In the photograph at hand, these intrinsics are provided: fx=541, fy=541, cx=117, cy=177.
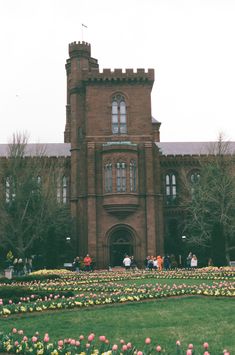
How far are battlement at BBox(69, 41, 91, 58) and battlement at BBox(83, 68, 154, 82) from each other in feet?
24.2

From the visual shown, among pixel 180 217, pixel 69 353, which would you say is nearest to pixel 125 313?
pixel 69 353

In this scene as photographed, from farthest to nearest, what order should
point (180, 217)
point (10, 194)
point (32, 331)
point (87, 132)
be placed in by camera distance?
1. point (180, 217)
2. point (87, 132)
3. point (10, 194)
4. point (32, 331)

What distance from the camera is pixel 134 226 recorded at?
1700 inches

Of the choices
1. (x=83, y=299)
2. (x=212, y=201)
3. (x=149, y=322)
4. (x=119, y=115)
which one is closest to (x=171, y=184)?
(x=212, y=201)

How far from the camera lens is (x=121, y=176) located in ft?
142

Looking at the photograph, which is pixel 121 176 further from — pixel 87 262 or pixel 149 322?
pixel 149 322

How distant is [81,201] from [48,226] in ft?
11.0

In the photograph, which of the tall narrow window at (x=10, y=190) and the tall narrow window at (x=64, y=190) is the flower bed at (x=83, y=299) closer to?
the tall narrow window at (x=10, y=190)

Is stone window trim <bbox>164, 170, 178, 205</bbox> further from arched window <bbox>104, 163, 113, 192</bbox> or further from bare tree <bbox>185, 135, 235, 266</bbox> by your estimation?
arched window <bbox>104, 163, 113, 192</bbox>

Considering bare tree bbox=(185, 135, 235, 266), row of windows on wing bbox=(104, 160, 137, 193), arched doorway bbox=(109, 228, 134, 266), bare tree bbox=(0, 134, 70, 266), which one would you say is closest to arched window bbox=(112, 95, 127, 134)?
row of windows on wing bbox=(104, 160, 137, 193)

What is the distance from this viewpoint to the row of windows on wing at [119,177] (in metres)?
43.0

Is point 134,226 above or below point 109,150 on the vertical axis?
below

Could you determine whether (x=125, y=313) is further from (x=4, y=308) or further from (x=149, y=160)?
(x=149, y=160)

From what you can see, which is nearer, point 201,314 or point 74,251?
point 201,314
